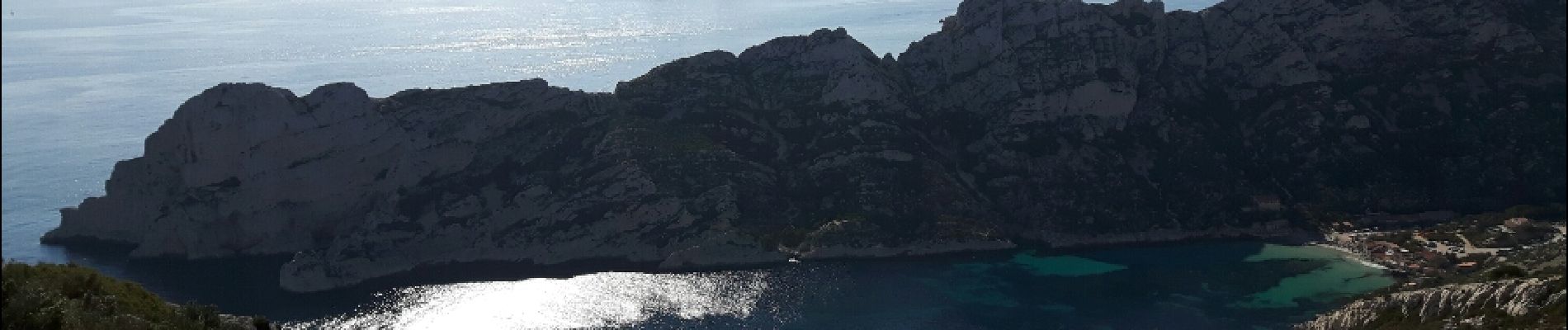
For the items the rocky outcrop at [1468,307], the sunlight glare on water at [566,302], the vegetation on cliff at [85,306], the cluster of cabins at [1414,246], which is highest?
the vegetation on cliff at [85,306]

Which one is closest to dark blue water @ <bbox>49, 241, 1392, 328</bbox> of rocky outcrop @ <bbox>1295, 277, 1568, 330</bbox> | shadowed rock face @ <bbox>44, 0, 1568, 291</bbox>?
shadowed rock face @ <bbox>44, 0, 1568, 291</bbox>

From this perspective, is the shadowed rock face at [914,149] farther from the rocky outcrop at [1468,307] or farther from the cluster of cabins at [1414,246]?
the rocky outcrop at [1468,307]

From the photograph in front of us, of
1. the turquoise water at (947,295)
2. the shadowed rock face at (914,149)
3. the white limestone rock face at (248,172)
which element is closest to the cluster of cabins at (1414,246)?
the turquoise water at (947,295)

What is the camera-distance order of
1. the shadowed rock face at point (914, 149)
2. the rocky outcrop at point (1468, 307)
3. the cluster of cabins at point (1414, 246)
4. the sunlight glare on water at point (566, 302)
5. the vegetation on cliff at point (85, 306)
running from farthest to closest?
the shadowed rock face at point (914, 149)
the cluster of cabins at point (1414, 246)
the sunlight glare on water at point (566, 302)
the rocky outcrop at point (1468, 307)
the vegetation on cliff at point (85, 306)

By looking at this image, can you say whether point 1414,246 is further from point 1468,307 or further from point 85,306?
point 85,306

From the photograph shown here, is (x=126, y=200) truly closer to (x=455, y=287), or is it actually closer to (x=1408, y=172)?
(x=455, y=287)

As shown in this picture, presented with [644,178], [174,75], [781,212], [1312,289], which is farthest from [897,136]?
[174,75]
